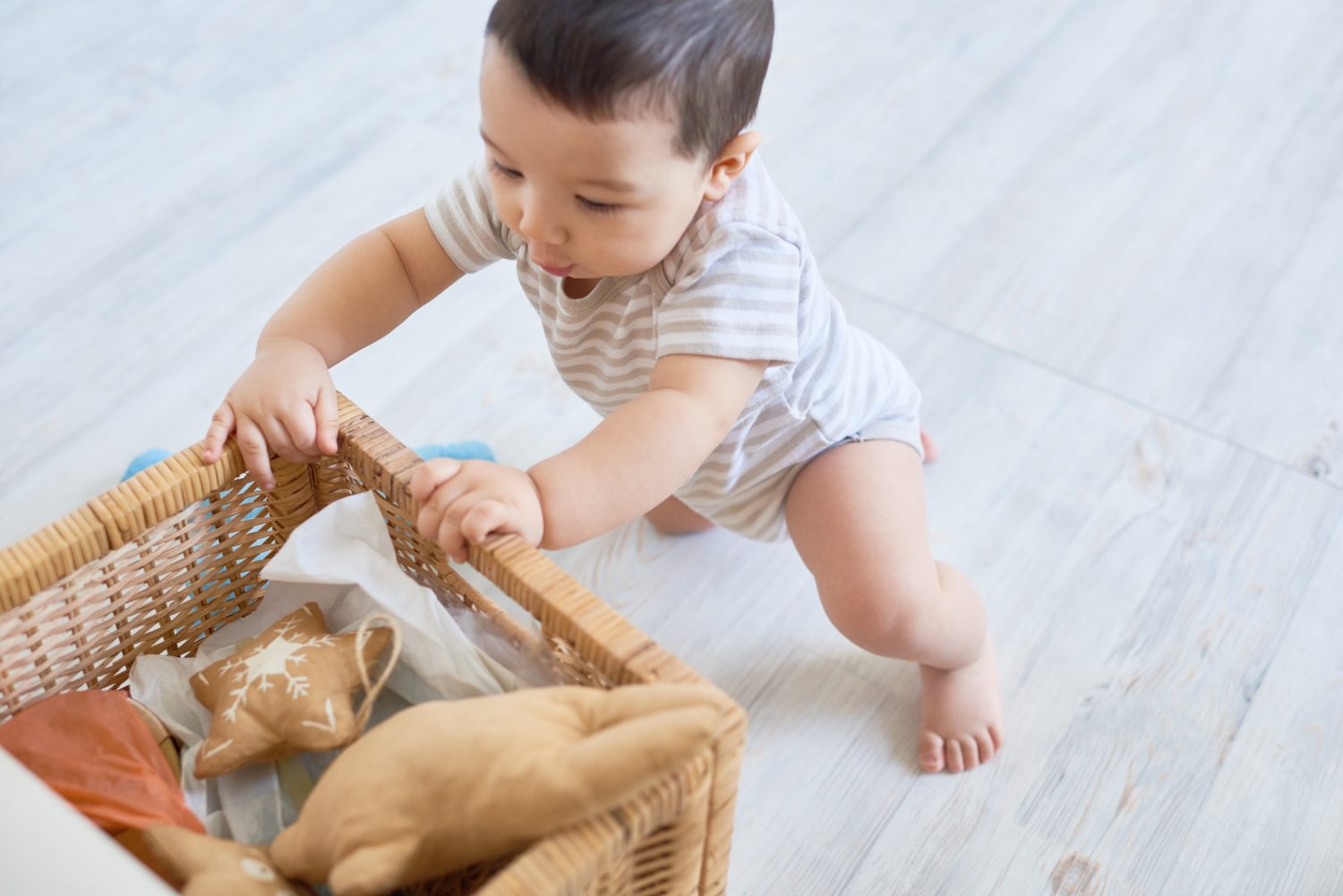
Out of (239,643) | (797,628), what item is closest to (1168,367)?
(797,628)

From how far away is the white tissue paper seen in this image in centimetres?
67

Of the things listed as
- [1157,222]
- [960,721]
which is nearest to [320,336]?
[960,721]

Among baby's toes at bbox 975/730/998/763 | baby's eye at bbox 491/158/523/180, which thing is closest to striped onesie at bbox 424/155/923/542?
baby's eye at bbox 491/158/523/180

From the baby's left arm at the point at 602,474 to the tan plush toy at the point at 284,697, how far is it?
0.09 m

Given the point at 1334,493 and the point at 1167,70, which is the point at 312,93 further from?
the point at 1334,493

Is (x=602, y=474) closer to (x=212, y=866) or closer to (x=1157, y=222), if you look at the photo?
(x=212, y=866)

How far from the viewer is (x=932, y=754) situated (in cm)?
92

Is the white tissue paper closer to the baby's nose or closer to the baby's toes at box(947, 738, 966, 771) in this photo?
the baby's nose

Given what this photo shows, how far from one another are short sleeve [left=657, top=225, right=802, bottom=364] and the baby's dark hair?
89 mm

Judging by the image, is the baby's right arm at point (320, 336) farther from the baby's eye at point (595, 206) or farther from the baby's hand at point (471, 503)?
the baby's eye at point (595, 206)

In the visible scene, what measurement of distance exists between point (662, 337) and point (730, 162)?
11cm

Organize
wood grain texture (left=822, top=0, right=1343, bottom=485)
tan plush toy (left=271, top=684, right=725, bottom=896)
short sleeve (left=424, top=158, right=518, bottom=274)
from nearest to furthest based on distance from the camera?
tan plush toy (left=271, top=684, right=725, bottom=896) → short sleeve (left=424, top=158, right=518, bottom=274) → wood grain texture (left=822, top=0, right=1343, bottom=485)

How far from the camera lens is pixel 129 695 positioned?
2.38ft

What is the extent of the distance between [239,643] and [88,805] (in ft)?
0.46
